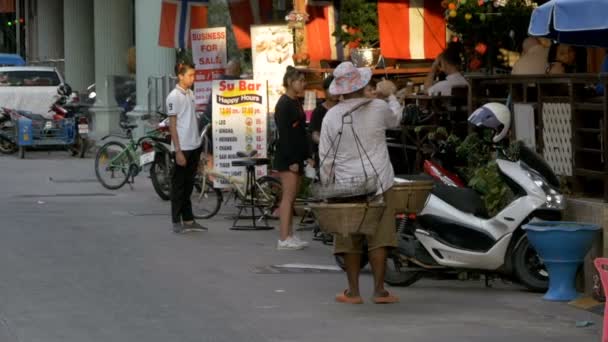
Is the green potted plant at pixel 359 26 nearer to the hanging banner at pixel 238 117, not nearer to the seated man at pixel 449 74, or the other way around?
the hanging banner at pixel 238 117

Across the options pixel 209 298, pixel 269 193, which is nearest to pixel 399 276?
pixel 209 298

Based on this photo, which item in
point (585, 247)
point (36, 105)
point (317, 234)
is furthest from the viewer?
point (36, 105)

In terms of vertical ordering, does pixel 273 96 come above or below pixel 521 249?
above

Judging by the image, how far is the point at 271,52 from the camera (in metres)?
19.6

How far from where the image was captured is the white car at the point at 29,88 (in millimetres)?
30531

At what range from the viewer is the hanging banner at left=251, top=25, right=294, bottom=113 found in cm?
1956

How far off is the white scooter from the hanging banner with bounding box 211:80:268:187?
6711 mm

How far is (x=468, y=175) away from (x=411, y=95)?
13.7 ft

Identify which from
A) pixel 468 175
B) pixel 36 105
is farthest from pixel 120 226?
pixel 36 105

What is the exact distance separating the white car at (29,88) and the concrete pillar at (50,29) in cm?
1561

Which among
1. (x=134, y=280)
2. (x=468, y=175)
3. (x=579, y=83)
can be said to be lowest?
(x=134, y=280)

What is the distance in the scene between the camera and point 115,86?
3134 cm

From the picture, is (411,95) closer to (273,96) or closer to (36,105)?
(273,96)

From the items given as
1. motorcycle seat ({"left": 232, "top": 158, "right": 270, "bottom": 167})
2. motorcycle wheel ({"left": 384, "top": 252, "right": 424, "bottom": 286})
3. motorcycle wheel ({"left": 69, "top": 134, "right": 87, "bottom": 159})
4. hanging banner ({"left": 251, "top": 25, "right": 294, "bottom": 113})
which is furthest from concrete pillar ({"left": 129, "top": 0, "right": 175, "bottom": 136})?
motorcycle wheel ({"left": 384, "top": 252, "right": 424, "bottom": 286})
